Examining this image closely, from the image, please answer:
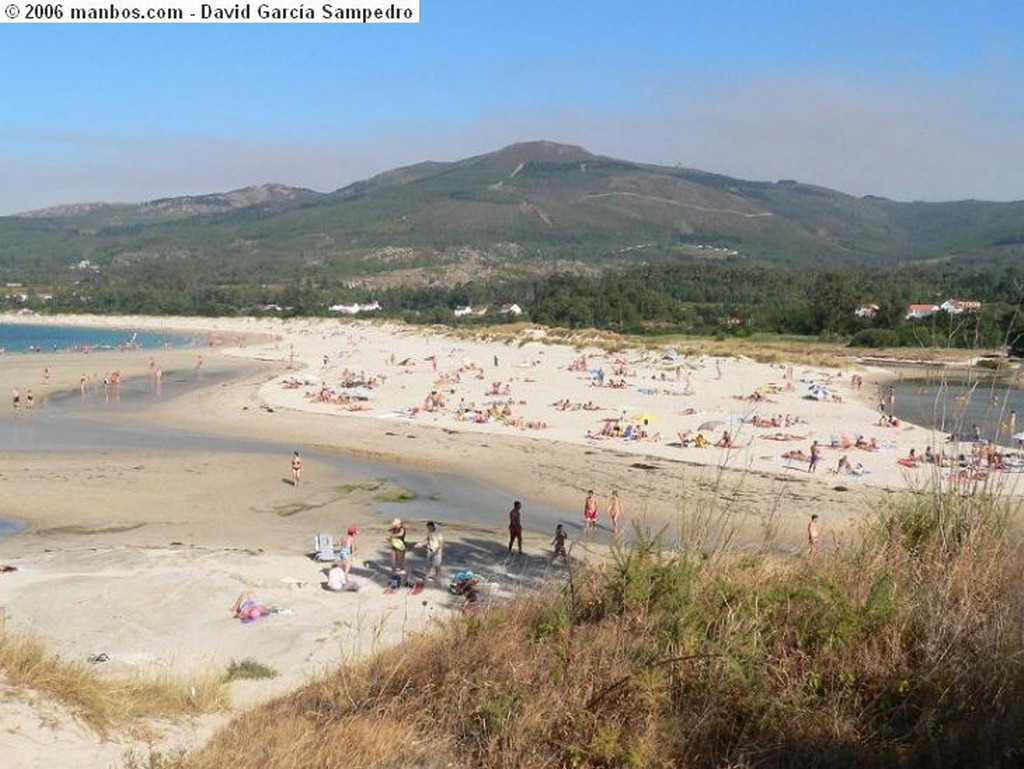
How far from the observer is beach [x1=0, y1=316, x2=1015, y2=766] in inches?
387

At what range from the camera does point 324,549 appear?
14.0m

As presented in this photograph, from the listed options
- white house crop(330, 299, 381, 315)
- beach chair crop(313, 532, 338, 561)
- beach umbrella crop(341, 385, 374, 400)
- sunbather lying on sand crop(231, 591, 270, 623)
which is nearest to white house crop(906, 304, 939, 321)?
beach umbrella crop(341, 385, 374, 400)

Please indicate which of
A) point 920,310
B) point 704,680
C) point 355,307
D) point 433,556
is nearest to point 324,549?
point 433,556

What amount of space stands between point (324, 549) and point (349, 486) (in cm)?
689

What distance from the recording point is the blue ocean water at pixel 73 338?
235 feet

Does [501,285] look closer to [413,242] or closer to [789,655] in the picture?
[413,242]

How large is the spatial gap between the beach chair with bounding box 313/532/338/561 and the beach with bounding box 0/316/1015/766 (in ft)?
0.65

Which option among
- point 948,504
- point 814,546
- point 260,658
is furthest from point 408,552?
point 948,504

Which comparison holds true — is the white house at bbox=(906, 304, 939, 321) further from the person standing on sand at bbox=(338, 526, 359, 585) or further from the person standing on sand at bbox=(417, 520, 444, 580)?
the person standing on sand at bbox=(417, 520, 444, 580)

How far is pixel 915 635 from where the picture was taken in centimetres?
468

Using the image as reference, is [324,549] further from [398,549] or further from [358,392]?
[358,392]

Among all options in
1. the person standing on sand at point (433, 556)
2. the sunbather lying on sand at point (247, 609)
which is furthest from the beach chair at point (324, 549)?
the sunbather lying on sand at point (247, 609)

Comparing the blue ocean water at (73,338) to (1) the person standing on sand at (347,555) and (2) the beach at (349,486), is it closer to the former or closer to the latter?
(2) the beach at (349,486)

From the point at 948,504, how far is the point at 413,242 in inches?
7062
